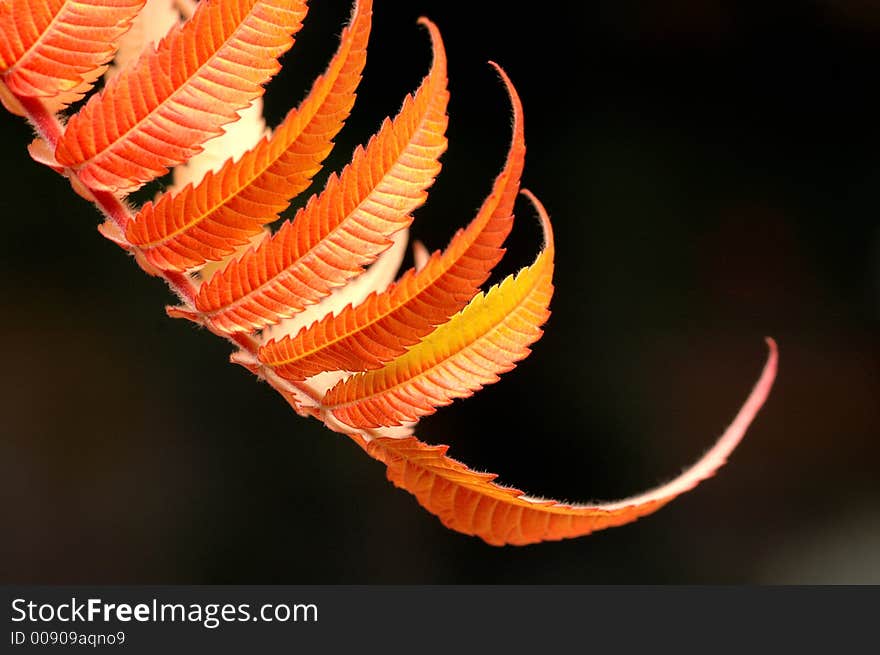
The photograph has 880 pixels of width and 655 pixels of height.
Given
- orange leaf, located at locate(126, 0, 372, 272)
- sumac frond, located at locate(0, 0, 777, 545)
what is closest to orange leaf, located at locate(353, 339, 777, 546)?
sumac frond, located at locate(0, 0, 777, 545)

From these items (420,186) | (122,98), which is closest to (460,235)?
(420,186)

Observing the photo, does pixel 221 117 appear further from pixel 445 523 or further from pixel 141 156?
pixel 445 523

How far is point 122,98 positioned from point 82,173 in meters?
0.03

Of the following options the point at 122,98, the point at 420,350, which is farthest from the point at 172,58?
the point at 420,350

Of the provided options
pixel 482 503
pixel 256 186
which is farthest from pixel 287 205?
pixel 482 503

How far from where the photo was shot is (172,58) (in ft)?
0.95

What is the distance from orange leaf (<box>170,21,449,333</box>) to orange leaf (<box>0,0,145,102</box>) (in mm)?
82

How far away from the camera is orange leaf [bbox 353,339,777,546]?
356 millimetres

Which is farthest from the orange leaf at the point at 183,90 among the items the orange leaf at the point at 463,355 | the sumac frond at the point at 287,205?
the orange leaf at the point at 463,355

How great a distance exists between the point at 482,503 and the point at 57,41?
237 millimetres

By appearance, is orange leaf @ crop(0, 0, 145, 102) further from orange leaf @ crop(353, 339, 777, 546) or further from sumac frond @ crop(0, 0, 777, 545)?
orange leaf @ crop(353, 339, 777, 546)

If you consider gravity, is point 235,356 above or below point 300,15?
below

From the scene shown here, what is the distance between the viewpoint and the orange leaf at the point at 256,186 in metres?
0.29

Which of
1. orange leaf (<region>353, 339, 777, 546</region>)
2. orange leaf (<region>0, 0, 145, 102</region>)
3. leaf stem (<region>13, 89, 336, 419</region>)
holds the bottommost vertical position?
orange leaf (<region>353, 339, 777, 546</region>)
